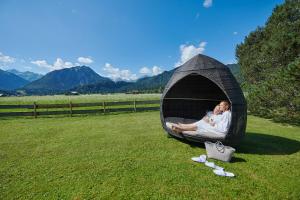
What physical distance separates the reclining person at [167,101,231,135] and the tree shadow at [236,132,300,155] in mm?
916

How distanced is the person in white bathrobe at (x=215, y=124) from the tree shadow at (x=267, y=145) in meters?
0.92

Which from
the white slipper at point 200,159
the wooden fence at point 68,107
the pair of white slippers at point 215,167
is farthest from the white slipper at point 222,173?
the wooden fence at point 68,107

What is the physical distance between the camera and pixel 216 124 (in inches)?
187

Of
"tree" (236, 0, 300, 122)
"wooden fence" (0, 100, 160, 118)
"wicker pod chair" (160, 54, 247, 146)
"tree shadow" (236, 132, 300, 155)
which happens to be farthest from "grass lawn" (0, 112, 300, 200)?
"wooden fence" (0, 100, 160, 118)

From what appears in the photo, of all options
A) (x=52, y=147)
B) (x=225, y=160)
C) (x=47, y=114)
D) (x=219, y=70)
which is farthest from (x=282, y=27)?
(x=47, y=114)

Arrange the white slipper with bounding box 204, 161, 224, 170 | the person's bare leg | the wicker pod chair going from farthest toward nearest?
the person's bare leg
the wicker pod chair
the white slipper with bounding box 204, 161, 224, 170

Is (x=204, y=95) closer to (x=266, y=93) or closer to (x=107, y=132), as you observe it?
(x=266, y=93)

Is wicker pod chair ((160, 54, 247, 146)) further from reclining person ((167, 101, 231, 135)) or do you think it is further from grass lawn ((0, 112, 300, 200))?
grass lawn ((0, 112, 300, 200))

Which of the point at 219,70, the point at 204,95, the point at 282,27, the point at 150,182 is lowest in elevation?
the point at 150,182

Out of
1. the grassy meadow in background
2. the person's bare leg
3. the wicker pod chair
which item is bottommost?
the grassy meadow in background

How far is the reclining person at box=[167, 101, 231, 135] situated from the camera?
177 inches

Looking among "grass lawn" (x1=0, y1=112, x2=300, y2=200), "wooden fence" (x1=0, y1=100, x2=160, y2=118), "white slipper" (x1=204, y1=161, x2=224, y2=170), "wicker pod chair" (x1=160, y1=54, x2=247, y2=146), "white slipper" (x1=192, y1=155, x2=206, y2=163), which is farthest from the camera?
"wooden fence" (x1=0, y1=100, x2=160, y2=118)

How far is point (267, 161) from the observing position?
4051mm

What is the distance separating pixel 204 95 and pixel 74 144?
568 cm
